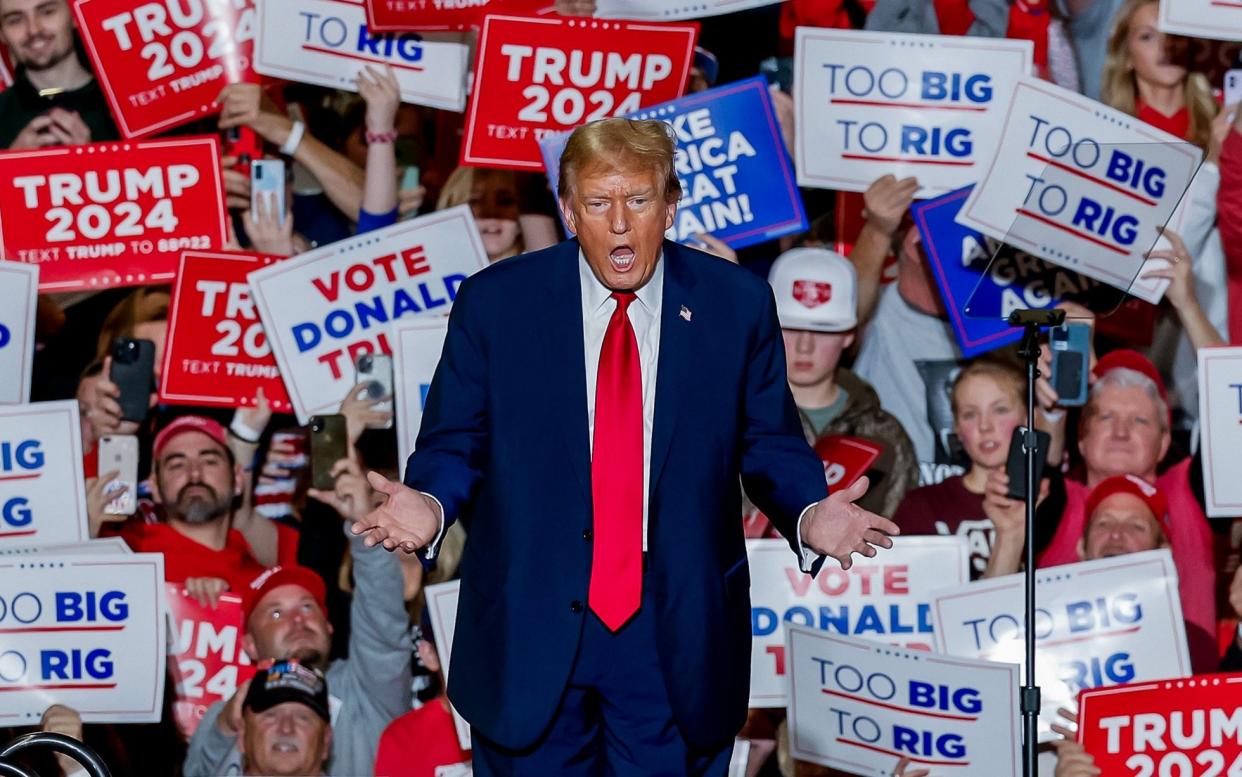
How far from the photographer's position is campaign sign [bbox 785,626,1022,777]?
467cm

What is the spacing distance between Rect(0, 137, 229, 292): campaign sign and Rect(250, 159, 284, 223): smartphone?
0.44ft

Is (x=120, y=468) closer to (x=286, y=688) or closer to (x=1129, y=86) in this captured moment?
(x=286, y=688)

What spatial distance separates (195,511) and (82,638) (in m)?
0.55

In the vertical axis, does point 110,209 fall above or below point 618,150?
above

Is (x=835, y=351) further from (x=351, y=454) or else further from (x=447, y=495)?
(x=447, y=495)

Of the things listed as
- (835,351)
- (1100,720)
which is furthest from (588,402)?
(835,351)

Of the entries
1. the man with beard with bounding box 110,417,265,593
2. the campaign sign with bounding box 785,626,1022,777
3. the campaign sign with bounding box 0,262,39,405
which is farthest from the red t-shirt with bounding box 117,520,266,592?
the campaign sign with bounding box 785,626,1022,777

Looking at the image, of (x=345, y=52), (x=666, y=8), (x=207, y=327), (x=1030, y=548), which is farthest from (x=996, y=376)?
(x=207, y=327)

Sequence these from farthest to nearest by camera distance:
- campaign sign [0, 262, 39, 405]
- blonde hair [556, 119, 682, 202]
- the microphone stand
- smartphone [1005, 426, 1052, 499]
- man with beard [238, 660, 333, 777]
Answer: campaign sign [0, 262, 39, 405] → man with beard [238, 660, 333, 777] → smartphone [1005, 426, 1052, 499] → the microphone stand → blonde hair [556, 119, 682, 202]

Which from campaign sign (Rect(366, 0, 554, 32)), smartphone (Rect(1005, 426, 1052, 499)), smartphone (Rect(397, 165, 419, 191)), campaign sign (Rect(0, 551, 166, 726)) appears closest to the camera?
smartphone (Rect(1005, 426, 1052, 499))

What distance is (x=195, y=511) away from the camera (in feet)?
18.1

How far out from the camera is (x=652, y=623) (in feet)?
9.09

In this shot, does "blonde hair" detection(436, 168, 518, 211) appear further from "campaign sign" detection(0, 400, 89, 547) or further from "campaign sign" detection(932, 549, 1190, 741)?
"campaign sign" detection(932, 549, 1190, 741)

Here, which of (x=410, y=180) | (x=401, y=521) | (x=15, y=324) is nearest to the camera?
(x=401, y=521)
